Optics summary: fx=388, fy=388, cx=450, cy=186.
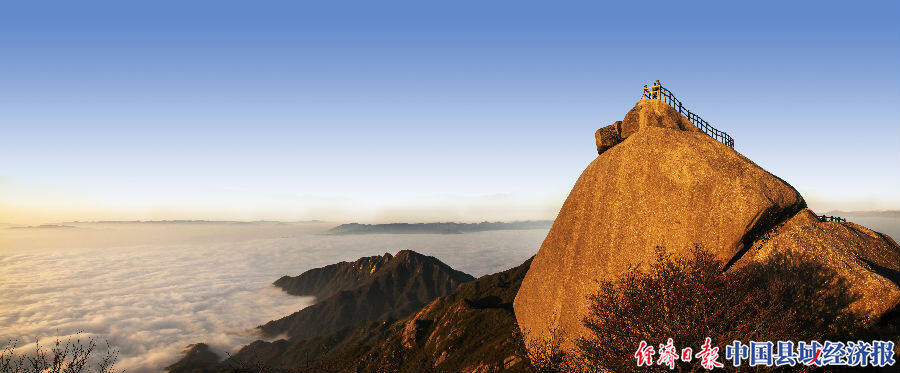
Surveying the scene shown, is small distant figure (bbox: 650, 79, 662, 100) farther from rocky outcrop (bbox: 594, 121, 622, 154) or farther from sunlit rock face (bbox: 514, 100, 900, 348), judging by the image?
rocky outcrop (bbox: 594, 121, 622, 154)

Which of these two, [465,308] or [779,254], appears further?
[465,308]

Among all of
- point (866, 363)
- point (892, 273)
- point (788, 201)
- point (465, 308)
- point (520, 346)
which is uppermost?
point (788, 201)

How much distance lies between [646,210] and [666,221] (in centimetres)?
168

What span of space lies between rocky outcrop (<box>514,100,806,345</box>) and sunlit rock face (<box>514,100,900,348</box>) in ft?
0.23

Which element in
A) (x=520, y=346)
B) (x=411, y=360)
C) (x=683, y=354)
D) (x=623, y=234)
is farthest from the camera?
(x=411, y=360)

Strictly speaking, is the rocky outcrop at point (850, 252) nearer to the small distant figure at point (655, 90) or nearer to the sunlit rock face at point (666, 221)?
the sunlit rock face at point (666, 221)

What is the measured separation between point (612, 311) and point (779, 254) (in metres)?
11.6

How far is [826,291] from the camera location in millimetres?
21641

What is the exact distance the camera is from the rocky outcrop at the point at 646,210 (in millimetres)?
24594

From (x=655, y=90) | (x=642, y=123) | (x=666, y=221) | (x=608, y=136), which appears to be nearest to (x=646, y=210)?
(x=666, y=221)

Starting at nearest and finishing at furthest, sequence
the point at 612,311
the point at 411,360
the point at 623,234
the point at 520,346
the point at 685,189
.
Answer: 1. the point at 612,311
2. the point at 685,189
3. the point at 623,234
4. the point at 520,346
5. the point at 411,360

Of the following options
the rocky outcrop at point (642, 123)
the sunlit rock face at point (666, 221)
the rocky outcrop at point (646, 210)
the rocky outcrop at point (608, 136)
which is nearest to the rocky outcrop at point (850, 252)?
the sunlit rock face at point (666, 221)

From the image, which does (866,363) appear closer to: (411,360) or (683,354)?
(683,354)

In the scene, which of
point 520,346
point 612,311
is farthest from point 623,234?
point 520,346
